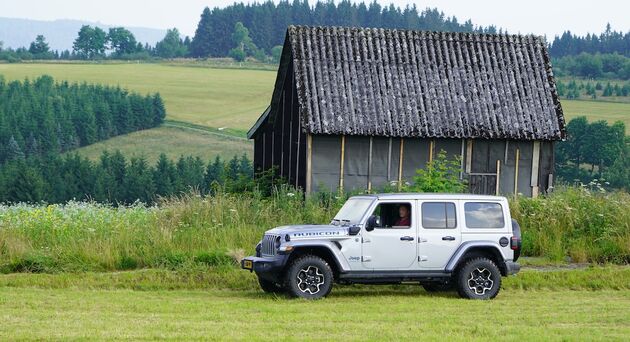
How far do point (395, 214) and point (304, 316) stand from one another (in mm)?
3868

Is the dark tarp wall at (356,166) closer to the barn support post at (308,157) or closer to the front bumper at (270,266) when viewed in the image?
the barn support post at (308,157)

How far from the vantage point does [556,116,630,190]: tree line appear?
10494 cm

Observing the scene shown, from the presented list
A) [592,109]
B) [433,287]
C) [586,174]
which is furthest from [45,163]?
[433,287]

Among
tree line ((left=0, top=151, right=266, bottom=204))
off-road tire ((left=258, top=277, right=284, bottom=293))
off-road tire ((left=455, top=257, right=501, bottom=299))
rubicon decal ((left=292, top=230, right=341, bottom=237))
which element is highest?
rubicon decal ((left=292, top=230, right=341, bottom=237))

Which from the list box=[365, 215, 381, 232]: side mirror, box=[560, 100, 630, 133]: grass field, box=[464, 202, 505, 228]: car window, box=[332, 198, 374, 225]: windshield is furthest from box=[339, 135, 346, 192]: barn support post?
box=[560, 100, 630, 133]: grass field

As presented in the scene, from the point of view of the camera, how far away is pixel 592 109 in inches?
6088

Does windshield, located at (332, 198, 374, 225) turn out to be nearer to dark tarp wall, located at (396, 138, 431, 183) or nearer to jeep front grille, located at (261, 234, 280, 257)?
jeep front grille, located at (261, 234, 280, 257)

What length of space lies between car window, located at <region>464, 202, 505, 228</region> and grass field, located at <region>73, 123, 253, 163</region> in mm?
113645

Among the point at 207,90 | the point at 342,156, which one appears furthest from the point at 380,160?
the point at 207,90

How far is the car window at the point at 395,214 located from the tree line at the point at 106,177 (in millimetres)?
96336

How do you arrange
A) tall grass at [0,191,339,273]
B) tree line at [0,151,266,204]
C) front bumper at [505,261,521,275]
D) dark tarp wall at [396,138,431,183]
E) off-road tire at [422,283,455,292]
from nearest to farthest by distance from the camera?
front bumper at [505,261,521,275], off-road tire at [422,283,455,292], tall grass at [0,191,339,273], dark tarp wall at [396,138,431,183], tree line at [0,151,266,204]

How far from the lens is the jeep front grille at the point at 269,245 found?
62.5 feet

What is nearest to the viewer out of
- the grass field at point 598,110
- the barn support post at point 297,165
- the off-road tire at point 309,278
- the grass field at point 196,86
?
the off-road tire at point 309,278

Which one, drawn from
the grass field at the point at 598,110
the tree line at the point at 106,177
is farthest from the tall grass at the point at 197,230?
the grass field at the point at 598,110
